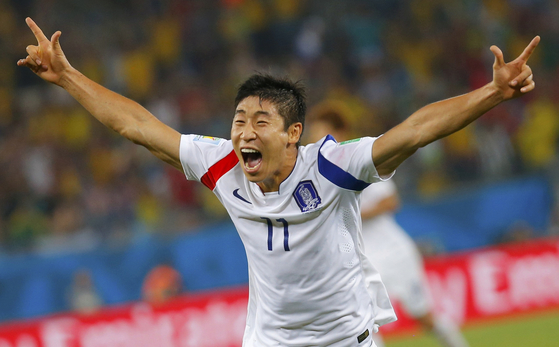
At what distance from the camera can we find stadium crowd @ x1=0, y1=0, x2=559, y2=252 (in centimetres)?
1179

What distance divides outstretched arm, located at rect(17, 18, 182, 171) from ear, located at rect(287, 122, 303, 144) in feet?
2.18

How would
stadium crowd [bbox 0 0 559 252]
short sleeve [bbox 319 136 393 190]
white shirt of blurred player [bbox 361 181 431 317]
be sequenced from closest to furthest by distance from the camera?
short sleeve [bbox 319 136 393 190], white shirt of blurred player [bbox 361 181 431 317], stadium crowd [bbox 0 0 559 252]

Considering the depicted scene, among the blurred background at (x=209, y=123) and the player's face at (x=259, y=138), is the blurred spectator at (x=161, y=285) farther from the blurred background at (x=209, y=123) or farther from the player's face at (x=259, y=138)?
the player's face at (x=259, y=138)

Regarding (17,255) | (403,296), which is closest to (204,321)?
(17,255)

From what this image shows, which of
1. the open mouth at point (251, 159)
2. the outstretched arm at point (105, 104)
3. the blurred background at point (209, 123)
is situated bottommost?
the open mouth at point (251, 159)

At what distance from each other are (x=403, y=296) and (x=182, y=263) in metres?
4.50

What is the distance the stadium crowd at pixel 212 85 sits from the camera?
11.8 meters

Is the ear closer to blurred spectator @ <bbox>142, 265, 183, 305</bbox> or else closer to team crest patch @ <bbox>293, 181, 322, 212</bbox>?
team crest patch @ <bbox>293, 181, 322, 212</bbox>

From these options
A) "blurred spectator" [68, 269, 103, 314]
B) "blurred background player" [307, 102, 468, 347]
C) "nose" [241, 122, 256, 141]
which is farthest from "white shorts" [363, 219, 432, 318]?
"blurred spectator" [68, 269, 103, 314]

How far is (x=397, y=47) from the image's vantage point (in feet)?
49.8

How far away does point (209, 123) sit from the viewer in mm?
13031

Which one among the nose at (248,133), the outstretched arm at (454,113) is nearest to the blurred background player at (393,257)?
the nose at (248,133)

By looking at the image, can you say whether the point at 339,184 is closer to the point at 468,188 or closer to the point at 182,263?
the point at 182,263

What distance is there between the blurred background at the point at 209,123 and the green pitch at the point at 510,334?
133cm
